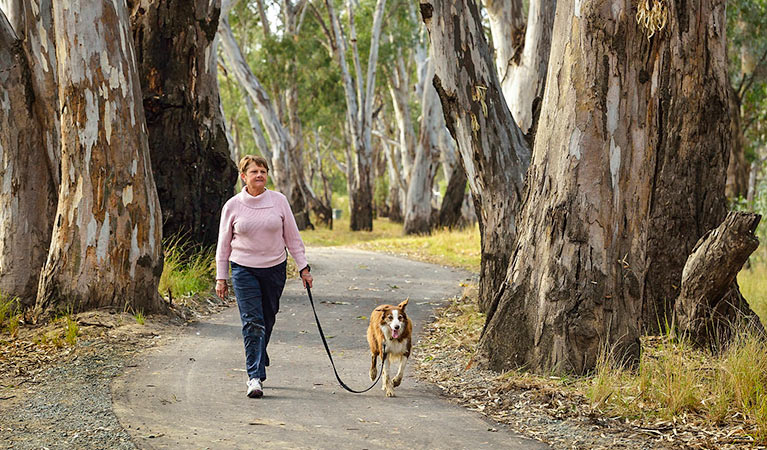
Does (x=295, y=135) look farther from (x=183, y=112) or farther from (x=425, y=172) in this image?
(x=183, y=112)

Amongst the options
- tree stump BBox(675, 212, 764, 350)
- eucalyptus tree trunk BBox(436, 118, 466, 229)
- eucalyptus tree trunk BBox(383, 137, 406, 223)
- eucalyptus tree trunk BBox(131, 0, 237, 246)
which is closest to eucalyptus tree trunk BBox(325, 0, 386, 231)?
eucalyptus tree trunk BBox(436, 118, 466, 229)

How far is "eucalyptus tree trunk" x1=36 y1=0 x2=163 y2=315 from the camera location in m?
8.28

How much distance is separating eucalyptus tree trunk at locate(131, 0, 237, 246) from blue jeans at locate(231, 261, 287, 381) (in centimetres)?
541

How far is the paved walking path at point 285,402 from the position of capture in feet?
16.4

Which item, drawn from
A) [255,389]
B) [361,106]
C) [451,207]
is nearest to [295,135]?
[361,106]

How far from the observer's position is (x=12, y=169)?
878 centimetres

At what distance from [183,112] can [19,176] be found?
9.38 feet

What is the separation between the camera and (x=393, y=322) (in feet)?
19.6

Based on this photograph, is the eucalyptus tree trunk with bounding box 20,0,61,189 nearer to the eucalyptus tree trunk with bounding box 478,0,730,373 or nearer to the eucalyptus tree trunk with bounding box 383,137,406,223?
the eucalyptus tree trunk with bounding box 478,0,730,373

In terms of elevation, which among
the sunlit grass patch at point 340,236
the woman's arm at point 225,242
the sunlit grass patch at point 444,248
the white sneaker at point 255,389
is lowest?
the white sneaker at point 255,389

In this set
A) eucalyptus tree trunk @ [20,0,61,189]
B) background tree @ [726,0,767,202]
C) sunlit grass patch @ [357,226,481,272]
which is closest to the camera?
eucalyptus tree trunk @ [20,0,61,189]

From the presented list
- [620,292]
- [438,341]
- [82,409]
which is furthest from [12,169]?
[620,292]

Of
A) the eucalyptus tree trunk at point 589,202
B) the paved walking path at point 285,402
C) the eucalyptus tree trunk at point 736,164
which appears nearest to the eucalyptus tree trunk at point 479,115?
the paved walking path at point 285,402

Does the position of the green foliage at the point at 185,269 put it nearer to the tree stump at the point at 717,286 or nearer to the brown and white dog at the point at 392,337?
the brown and white dog at the point at 392,337
